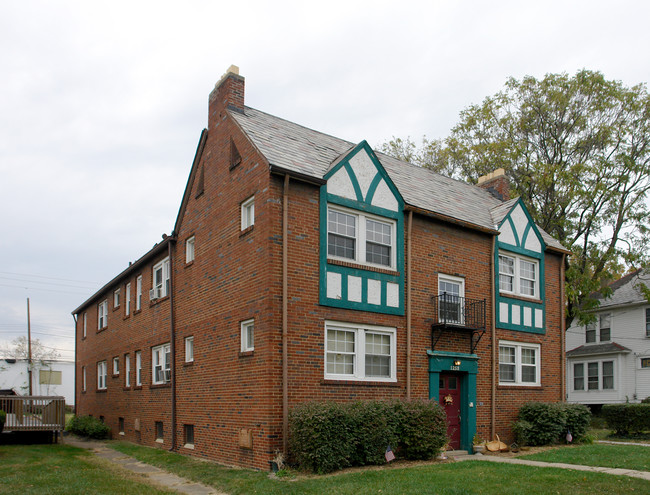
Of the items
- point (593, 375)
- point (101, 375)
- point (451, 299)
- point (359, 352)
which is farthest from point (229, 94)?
point (593, 375)

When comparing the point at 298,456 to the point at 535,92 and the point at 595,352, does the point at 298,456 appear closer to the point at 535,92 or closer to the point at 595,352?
the point at 535,92

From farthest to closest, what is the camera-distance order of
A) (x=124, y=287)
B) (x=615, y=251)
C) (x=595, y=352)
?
1. (x=595, y=352)
2. (x=615, y=251)
3. (x=124, y=287)

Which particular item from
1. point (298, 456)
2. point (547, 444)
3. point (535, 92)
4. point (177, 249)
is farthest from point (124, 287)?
point (535, 92)

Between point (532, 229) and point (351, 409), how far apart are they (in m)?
10.4

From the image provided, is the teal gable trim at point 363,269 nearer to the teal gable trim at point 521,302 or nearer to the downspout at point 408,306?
the downspout at point 408,306

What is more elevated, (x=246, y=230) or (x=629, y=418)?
(x=246, y=230)

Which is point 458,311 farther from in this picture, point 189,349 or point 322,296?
point 189,349

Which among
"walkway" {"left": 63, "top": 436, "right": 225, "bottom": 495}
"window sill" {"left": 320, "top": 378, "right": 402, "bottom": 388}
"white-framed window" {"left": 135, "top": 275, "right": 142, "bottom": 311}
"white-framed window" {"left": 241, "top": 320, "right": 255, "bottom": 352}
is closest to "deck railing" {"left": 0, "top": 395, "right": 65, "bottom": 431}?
"walkway" {"left": 63, "top": 436, "right": 225, "bottom": 495}

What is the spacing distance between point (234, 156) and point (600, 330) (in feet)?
92.1

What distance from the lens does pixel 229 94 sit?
17125 mm

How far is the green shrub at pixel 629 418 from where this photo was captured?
798 inches

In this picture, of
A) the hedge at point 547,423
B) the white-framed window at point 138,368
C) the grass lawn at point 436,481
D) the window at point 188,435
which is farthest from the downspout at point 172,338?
the hedge at point 547,423

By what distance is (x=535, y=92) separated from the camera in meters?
29.4

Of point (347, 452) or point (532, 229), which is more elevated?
point (532, 229)
